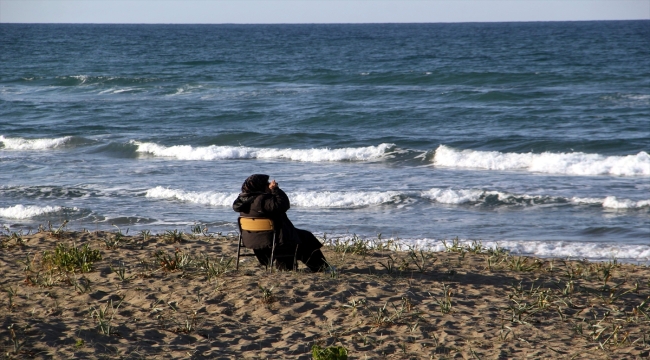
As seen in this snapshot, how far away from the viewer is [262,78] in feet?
111

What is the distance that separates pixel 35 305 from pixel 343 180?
8945 millimetres

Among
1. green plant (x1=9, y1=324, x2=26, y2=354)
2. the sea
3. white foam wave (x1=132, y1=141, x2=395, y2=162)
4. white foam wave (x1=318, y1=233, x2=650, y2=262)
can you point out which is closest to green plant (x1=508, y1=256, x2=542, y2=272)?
white foam wave (x1=318, y1=233, x2=650, y2=262)

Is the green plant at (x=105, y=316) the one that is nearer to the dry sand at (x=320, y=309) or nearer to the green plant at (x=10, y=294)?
the dry sand at (x=320, y=309)

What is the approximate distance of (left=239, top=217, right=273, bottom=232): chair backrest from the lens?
6.10m

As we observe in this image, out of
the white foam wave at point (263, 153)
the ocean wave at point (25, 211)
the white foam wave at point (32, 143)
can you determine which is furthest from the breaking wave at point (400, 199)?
the white foam wave at point (32, 143)

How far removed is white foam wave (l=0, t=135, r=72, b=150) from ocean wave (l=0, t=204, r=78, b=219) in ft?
26.2

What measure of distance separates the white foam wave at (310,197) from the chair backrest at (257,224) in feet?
17.9

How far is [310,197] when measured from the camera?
1196 cm

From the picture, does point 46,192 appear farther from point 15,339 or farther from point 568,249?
point 568,249

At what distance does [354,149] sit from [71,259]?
11524 mm

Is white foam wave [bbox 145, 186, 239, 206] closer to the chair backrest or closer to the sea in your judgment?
the sea

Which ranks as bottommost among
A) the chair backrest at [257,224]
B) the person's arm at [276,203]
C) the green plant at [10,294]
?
the green plant at [10,294]

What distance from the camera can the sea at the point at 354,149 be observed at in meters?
10.6

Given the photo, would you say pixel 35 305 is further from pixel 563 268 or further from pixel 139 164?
pixel 139 164
